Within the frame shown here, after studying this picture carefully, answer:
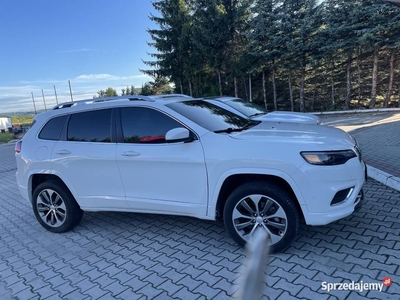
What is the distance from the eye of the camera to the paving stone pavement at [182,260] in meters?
2.56

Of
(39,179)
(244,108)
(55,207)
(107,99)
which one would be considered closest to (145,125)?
(107,99)

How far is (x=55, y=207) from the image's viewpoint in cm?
398

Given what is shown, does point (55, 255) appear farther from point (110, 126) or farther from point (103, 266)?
point (110, 126)

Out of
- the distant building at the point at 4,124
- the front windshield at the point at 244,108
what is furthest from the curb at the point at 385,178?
the distant building at the point at 4,124

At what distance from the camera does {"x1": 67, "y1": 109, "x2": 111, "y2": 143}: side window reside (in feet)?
12.1

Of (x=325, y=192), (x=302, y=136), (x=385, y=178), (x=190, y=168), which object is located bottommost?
(x=385, y=178)

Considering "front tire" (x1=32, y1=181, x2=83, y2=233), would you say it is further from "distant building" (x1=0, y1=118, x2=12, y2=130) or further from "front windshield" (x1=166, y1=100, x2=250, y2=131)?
"distant building" (x1=0, y1=118, x2=12, y2=130)

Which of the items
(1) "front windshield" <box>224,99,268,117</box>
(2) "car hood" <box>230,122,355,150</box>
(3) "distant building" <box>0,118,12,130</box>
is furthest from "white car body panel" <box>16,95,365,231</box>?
(3) "distant building" <box>0,118,12,130</box>

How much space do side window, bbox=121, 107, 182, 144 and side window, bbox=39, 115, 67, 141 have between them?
1044 mm

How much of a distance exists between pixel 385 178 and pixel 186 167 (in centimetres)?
363

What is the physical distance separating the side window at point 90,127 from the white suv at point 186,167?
0.05 ft

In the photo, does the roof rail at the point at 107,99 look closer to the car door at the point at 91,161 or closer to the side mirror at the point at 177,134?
the car door at the point at 91,161

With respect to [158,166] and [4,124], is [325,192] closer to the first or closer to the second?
[158,166]

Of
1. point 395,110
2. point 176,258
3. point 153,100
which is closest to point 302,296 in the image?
point 176,258
